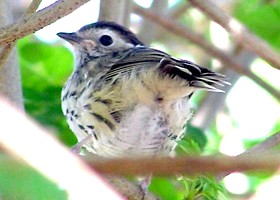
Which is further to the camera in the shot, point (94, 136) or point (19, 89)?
point (94, 136)

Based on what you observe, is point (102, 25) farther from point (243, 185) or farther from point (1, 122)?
point (1, 122)

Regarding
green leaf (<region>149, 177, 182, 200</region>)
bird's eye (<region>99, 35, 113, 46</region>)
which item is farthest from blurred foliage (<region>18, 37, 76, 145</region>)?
green leaf (<region>149, 177, 182, 200</region>)

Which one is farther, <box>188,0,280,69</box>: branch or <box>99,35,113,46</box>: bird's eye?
<box>99,35,113,46</box>: bird's eye

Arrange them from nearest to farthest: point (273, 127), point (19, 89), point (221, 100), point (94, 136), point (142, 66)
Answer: point (19, 89), point (142, 66), point (94, 136), point (221, 100), point (273, 127)

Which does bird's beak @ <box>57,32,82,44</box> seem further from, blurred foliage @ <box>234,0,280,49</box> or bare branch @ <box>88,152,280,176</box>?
bare branch @ <box>88,152,280,176</box>

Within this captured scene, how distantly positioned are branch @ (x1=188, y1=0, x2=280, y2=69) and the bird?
32 centimetres

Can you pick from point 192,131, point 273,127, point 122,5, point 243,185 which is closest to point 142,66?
point 122,5

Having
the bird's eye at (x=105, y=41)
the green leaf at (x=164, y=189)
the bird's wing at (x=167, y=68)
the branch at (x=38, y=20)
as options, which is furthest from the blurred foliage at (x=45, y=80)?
the branch at (x=38, y=20)

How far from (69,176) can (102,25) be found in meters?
2.92

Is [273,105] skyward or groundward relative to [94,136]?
skyward

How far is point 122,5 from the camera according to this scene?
335cm

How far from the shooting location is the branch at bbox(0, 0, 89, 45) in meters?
1.97

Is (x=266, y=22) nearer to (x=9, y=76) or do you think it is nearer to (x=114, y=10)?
(x=114, y=10)

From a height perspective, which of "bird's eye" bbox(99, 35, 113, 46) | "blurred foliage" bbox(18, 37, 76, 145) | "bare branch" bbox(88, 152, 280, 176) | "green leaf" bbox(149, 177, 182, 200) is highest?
"bird's eye" bbox(99, 35, 113, 46)
